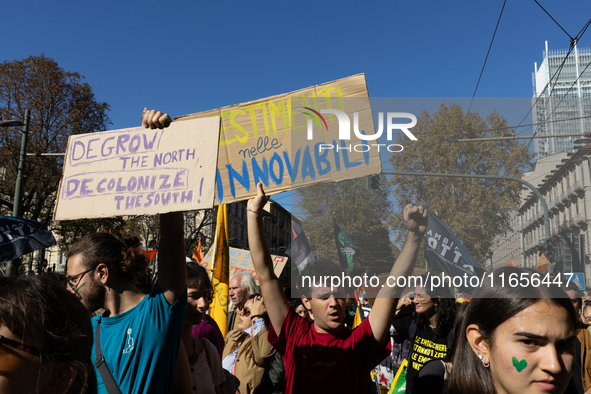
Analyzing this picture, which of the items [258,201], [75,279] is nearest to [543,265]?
[258,201]

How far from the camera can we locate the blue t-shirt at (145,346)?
1.98 meters

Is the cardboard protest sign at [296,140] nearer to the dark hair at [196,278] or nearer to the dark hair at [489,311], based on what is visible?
the dark hair at [196,278]

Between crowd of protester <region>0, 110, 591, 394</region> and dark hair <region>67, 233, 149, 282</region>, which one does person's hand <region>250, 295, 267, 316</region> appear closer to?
crowd of protester <region>0, 110, 591, 394</region>

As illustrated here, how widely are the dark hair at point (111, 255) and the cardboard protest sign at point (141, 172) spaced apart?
14 cm

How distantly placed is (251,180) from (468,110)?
4.91ft

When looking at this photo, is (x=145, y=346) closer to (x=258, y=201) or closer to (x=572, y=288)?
(x=258, y=201)

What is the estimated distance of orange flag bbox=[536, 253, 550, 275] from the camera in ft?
5.91

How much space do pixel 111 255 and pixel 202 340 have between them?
1134 mm

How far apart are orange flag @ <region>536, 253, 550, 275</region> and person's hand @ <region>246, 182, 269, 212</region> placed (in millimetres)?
1473

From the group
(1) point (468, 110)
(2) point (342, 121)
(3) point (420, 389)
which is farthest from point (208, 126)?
(3) point (420, 389)

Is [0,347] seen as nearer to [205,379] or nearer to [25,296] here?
[25,296]

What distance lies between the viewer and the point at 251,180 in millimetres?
3061

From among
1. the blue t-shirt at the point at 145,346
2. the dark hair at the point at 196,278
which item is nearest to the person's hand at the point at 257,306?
the dark hair at the point at 196,278

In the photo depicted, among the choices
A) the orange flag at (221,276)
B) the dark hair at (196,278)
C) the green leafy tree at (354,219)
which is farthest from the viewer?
the orange flag at (221,276)
